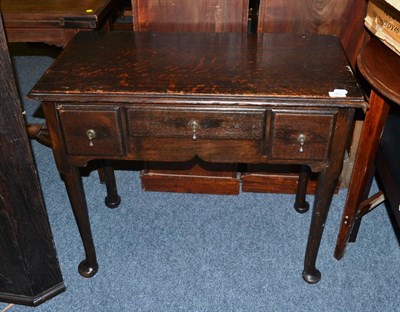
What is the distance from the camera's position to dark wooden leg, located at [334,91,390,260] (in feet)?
5.33

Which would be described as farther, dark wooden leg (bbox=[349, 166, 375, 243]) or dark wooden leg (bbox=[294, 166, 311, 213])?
dark wooden leg (bbox=[294, 166, 311, 213])

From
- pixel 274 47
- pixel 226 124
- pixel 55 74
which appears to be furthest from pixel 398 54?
pixel 55 74

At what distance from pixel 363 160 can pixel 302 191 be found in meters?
0.52

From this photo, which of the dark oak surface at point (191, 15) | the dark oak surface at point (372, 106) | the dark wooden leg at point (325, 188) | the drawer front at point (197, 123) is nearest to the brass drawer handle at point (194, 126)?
the drawer front at point (197, 123)

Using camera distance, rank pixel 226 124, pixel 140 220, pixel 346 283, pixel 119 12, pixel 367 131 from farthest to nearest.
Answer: pixel 119 12, pixel 140 220, pixel 346 283, pixel 367 131, pixel 226 124

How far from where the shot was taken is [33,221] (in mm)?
1725

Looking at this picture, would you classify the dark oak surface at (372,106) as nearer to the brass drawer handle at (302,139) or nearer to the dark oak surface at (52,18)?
the brass drawer handle at (302,139)

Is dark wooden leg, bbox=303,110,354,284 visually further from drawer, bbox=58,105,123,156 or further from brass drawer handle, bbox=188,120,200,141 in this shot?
drawer, bbox=58,105,123,156

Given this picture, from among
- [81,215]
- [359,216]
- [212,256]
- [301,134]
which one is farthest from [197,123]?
[359,216]

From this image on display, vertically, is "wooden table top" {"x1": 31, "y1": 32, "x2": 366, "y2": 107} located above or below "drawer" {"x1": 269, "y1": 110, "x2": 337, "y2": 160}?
above

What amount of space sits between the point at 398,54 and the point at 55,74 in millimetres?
1131

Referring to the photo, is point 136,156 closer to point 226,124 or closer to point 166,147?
point 166,147

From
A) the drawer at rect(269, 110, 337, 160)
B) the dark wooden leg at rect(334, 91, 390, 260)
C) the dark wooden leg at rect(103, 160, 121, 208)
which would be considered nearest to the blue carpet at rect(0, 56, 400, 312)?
the dark wooden leg at rect(103, 160, 121, 208)

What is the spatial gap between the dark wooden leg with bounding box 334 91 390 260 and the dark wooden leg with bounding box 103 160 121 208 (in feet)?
3.41
